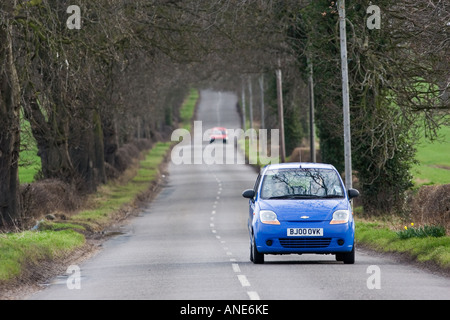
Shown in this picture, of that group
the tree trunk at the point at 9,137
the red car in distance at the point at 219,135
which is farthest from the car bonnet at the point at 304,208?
the red car in distance at the point at 219,135

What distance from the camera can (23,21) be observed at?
84.6 feet

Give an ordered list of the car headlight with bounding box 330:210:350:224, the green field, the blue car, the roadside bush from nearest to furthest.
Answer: the blue car, the car headlight with bounding box 330:210:350:224, the roadside bush, the green field

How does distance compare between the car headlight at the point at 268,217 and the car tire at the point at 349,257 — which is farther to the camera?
the car tire at the point at 349,257

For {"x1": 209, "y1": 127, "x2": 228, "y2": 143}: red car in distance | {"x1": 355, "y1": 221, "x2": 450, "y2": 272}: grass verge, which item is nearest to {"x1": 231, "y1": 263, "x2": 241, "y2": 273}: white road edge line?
{"x1": 355, "y1": 221, "x2": 450, "y2": 272}: grass verge

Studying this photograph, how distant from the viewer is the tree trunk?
26.4 meters

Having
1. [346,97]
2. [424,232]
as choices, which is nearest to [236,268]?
[424,232]

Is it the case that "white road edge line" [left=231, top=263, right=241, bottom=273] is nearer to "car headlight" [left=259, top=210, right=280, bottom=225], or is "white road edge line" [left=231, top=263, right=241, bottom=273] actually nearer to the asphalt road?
the asphalt road

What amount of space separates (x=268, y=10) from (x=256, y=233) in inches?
698

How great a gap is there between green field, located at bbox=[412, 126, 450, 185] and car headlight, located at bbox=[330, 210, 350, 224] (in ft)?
74.7

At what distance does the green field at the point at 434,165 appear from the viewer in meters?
48.8

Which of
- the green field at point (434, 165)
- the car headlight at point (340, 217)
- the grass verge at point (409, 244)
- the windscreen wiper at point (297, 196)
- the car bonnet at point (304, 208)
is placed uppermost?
the windscreen wiper at point (297, 196)

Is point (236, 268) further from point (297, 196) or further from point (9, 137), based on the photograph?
point (9, 137)

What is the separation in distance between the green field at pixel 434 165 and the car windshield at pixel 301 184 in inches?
853

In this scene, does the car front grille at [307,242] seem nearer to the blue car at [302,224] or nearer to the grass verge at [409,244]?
the blue car at [302,224]
